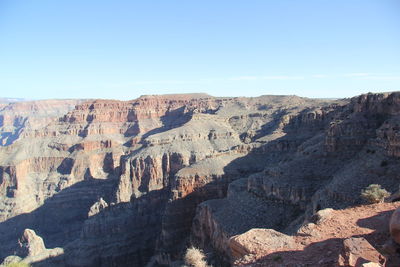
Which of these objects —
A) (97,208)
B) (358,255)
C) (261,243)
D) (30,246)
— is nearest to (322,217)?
(261,243)

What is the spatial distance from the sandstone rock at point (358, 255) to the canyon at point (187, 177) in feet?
9.25

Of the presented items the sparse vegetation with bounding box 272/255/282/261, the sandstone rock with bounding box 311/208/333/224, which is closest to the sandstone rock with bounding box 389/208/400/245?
the sparse vegetation with bounding box 272/255/282/261

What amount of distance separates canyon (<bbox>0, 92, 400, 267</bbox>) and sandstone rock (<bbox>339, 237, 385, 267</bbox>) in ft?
9.25

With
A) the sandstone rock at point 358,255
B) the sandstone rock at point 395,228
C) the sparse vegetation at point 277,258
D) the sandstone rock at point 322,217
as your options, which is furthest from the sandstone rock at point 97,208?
the sandstone rock at point 358,255

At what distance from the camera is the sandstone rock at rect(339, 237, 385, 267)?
13366 mm

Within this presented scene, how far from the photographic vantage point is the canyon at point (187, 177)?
36.8 m

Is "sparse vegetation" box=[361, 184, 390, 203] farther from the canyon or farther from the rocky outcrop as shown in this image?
the rocky outcrop

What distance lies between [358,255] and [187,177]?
50.8 m

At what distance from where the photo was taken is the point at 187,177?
209 ft

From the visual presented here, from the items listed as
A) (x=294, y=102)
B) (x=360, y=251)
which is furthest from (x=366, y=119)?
(x=294, y=102)

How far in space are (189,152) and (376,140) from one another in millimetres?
59351

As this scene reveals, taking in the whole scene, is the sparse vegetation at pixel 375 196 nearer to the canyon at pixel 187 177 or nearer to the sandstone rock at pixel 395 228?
the canyon at pixel 187 177

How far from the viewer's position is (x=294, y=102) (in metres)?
128

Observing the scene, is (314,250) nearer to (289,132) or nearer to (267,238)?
(267,238)
